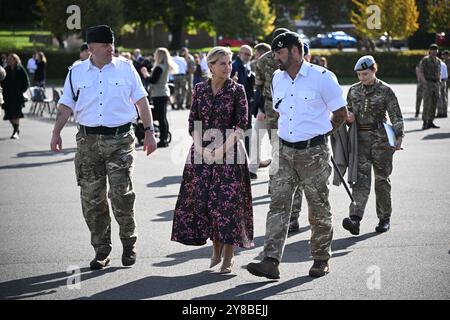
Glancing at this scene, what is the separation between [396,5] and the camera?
5138 centimetres

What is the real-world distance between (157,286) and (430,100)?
16.7m

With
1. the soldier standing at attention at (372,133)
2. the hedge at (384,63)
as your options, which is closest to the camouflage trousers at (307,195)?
the soldier standing at attention at (372,133)

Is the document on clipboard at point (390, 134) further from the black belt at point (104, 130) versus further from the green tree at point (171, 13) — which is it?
the green tree at point (171, 13)

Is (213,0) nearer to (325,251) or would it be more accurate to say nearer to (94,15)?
A: (94,15)

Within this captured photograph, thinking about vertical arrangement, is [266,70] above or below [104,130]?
above

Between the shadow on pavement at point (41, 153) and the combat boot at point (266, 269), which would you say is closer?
the combat boot at point (266, 269)

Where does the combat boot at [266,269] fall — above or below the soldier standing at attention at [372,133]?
below

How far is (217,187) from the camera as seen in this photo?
809 cm

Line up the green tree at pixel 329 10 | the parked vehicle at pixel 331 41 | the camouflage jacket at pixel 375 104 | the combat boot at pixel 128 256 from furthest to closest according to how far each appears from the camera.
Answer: the parked vehicle at pixel 331 41 < the green tree at pixel 329 10 < the camouflage jacket at pixel 375 104 < the combat boot at pixel 128 256

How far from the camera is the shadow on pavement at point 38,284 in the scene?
7.34 m

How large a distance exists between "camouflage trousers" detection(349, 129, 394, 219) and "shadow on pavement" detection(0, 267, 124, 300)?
10.8 ft

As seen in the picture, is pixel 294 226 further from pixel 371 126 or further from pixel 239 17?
pixel 239 17

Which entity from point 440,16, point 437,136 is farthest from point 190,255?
point 440,16

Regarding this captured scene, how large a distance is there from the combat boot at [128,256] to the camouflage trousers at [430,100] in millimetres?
15745
